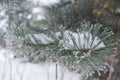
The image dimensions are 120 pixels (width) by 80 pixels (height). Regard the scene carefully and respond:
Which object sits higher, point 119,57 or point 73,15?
point 73,15

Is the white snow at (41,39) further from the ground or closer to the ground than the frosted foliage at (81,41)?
further from the ground

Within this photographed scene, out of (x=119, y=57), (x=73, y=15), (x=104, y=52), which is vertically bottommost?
(x=104, y=52)

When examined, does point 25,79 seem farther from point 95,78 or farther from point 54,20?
point 54,20

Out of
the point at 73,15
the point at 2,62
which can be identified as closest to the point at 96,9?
the point at 73,15

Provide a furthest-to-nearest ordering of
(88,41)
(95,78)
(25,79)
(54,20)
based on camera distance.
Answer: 1. (25,79)
2. (95,78)
3. (54,20)
4. (88,41)

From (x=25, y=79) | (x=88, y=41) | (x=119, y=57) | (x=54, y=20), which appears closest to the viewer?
(x=88, y=41)

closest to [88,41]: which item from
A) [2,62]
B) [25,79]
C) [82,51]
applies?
[82,51]

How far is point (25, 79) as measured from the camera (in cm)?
220

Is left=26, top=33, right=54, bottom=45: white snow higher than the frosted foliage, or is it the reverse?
left=26, top=33, right=54, bottom=45: white snow

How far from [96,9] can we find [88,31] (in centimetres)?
78

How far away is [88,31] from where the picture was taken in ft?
2.41

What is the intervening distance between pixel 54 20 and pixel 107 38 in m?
0.57

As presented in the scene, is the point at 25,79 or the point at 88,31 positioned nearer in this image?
the point at 88,31

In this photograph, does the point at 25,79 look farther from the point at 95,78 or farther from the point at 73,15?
the point at 73,15
